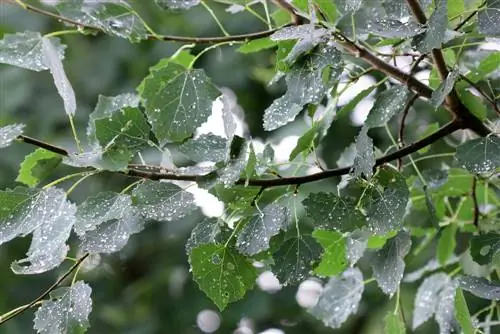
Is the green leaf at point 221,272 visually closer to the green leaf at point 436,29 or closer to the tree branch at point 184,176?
the tree branch at point 184,176

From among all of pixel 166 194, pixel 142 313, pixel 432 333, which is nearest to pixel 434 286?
pixel 166 194

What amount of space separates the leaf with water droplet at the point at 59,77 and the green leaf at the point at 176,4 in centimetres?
10

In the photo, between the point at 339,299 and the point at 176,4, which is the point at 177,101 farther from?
the point at 339,299

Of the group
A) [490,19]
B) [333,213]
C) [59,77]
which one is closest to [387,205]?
[333,213]

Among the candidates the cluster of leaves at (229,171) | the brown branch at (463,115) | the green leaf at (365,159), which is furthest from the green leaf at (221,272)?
the brown branch at (463,115)

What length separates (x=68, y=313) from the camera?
578 mm

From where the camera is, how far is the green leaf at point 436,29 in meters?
0.55

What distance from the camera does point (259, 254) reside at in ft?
2.01

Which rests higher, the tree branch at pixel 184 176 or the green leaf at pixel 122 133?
the green leaf at pixel 122 133

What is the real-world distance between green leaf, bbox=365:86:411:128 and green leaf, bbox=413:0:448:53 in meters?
0.08

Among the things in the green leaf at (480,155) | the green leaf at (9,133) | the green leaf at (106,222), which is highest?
the green leaf at (9,133)

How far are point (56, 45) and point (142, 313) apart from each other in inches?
47.3

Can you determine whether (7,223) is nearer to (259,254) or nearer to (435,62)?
(259,254)

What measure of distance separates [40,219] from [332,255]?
0.26 metres
